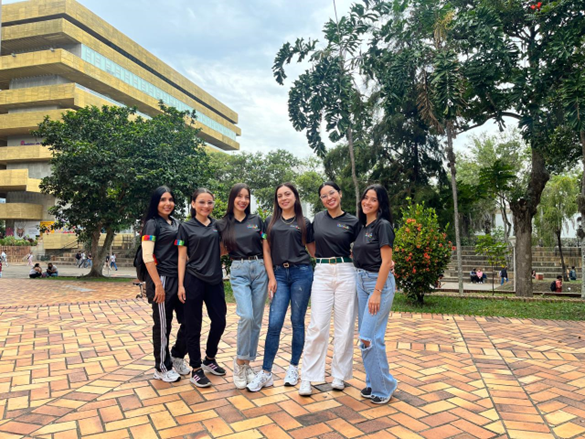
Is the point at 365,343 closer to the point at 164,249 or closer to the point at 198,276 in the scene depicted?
the point at 198,276

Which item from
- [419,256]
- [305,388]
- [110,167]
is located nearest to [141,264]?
[305,388]

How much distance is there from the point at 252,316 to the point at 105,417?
118 cm

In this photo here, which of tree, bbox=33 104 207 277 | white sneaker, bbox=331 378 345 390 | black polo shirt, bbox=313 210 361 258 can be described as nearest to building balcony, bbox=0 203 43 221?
tree, bbox=33 104 207 277

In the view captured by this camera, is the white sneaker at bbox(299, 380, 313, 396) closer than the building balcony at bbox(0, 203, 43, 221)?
Yes

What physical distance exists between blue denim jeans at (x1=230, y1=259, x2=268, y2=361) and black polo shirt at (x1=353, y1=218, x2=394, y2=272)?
77cm

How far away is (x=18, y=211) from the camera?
32.0 meters

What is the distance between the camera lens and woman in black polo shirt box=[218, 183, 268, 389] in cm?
319

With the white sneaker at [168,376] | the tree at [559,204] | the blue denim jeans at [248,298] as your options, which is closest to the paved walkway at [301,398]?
the white sneaker at [168,376]

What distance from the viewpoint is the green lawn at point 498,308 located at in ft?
22.1

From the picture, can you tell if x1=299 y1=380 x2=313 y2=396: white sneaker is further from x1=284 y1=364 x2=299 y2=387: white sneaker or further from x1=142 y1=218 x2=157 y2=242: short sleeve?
x1=142 y1=218 x2=157 y2=242: short sleeve

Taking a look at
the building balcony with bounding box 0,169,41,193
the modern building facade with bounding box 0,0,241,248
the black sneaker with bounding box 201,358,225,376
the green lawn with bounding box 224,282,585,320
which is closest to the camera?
the black sneaker with bounding box 201,358,225,376

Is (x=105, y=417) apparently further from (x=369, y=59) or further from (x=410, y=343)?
(x=369, y=59)

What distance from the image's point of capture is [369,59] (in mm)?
10641

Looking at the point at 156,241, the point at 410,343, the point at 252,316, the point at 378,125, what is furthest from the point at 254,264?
the point at 378,125
